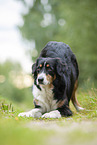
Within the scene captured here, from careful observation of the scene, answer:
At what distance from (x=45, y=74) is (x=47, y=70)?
0.53 feet

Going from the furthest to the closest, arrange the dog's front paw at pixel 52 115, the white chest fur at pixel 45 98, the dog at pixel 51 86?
the white chest fur at pixel 45 98, the dog at pixel 51 86, the dog's front paw at pixel 52 115

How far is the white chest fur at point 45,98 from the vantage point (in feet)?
17.3

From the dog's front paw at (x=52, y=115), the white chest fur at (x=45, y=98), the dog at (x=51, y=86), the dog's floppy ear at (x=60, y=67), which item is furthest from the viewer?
the white chest fur at (x=45, y=98)

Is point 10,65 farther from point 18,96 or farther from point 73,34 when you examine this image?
point 73,34

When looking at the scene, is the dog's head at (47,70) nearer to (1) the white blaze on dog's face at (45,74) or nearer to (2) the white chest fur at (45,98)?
(1) the white blaze on dog's face at (45,74)

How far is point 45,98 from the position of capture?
5.36m

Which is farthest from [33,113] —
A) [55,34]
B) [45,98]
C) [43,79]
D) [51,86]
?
[55,34]

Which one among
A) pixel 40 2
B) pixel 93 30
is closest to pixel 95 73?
pixel 93 30

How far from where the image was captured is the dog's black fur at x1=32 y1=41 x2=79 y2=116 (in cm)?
516

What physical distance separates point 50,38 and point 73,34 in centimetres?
771

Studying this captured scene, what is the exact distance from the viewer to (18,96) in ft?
89.2

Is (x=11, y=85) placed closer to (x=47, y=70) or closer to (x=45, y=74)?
(x=47, y=70)

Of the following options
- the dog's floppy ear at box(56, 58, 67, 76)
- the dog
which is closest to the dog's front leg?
the dog

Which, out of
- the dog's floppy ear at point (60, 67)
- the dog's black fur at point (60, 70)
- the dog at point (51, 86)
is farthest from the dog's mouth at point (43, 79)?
the dog's floppy ear at point (60, 67)
